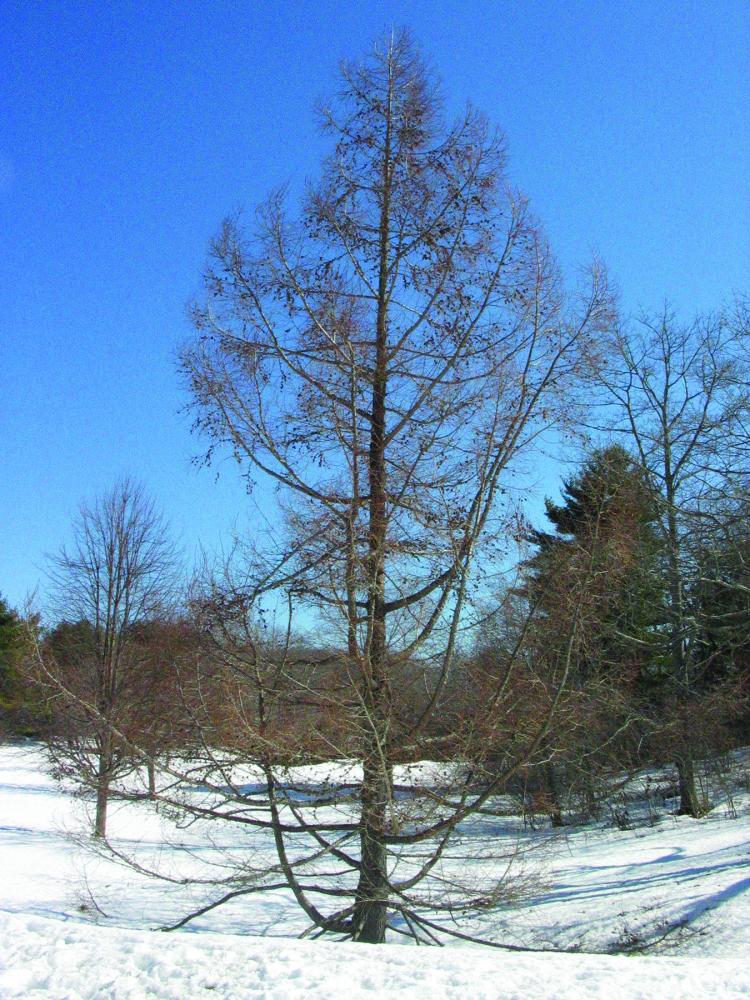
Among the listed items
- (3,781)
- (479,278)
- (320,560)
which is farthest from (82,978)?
(3,781)

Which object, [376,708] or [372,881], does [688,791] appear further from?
[376,708]

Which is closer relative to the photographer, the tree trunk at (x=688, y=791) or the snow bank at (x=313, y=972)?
the snow bank at (x=313, y=972)

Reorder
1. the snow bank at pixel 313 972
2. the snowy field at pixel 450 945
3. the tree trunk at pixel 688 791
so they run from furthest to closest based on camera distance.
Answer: the tree trunk at pixel 688 791
the snowy field at pixel 450 945
the snow bank at pixel 313 972

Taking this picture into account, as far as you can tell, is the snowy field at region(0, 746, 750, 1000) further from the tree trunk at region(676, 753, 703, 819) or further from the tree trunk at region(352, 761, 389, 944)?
the tree trunk at region(352, 761, 389, 944)

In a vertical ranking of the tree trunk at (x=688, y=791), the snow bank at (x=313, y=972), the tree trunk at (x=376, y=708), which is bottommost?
the tree trunk at (x=688, y=791)

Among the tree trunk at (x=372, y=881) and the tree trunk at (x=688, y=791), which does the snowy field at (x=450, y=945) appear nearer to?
the tree trunk at (x=688, y=791)

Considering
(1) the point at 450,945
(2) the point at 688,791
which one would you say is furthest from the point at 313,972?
(2) the point at 688,791

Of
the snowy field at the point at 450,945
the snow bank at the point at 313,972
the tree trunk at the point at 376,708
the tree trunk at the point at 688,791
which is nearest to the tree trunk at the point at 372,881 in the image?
the tree trunk at the point at 376,708

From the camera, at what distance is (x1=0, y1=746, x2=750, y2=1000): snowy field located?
5.23 meters

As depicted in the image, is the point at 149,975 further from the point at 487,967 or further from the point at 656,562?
the point at 656,562

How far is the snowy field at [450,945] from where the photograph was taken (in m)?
5.23

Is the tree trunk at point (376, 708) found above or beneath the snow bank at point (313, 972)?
above

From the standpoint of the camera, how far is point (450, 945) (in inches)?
388

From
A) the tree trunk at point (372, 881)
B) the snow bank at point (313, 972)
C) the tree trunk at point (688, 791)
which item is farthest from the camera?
the tree trunk at point (688, 791)
